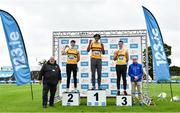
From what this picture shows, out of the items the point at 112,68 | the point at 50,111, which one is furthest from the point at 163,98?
the point at 50,111

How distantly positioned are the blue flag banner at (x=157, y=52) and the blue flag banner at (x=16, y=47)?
4.95 metres

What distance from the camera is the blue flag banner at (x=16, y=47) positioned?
60.2ft

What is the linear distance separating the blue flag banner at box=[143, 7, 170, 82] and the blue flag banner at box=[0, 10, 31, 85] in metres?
4.95

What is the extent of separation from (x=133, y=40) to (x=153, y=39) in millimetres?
2430

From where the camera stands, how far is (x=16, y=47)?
18.5m

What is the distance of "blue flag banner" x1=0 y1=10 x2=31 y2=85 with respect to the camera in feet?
60.2

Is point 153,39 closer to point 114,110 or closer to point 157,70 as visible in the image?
point 157,70

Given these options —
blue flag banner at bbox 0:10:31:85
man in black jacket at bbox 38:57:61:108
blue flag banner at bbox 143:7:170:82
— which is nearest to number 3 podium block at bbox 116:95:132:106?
blue flag banner at bbox 143:7:170:82

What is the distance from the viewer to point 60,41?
2003 cm


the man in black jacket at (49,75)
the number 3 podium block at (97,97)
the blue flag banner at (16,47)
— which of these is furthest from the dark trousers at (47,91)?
the blue flag banner at (16,47)

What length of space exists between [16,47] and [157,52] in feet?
17.7

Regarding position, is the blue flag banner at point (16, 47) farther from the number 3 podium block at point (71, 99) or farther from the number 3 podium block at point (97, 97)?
the number 3 podium block at point (97, 97)

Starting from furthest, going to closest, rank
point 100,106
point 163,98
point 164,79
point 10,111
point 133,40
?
1. point 163,98
2. point 133,40
3. point 164,79
4. point 100,106
5. point 10,111

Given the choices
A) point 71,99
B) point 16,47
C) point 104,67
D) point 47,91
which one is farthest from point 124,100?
point 16,47
